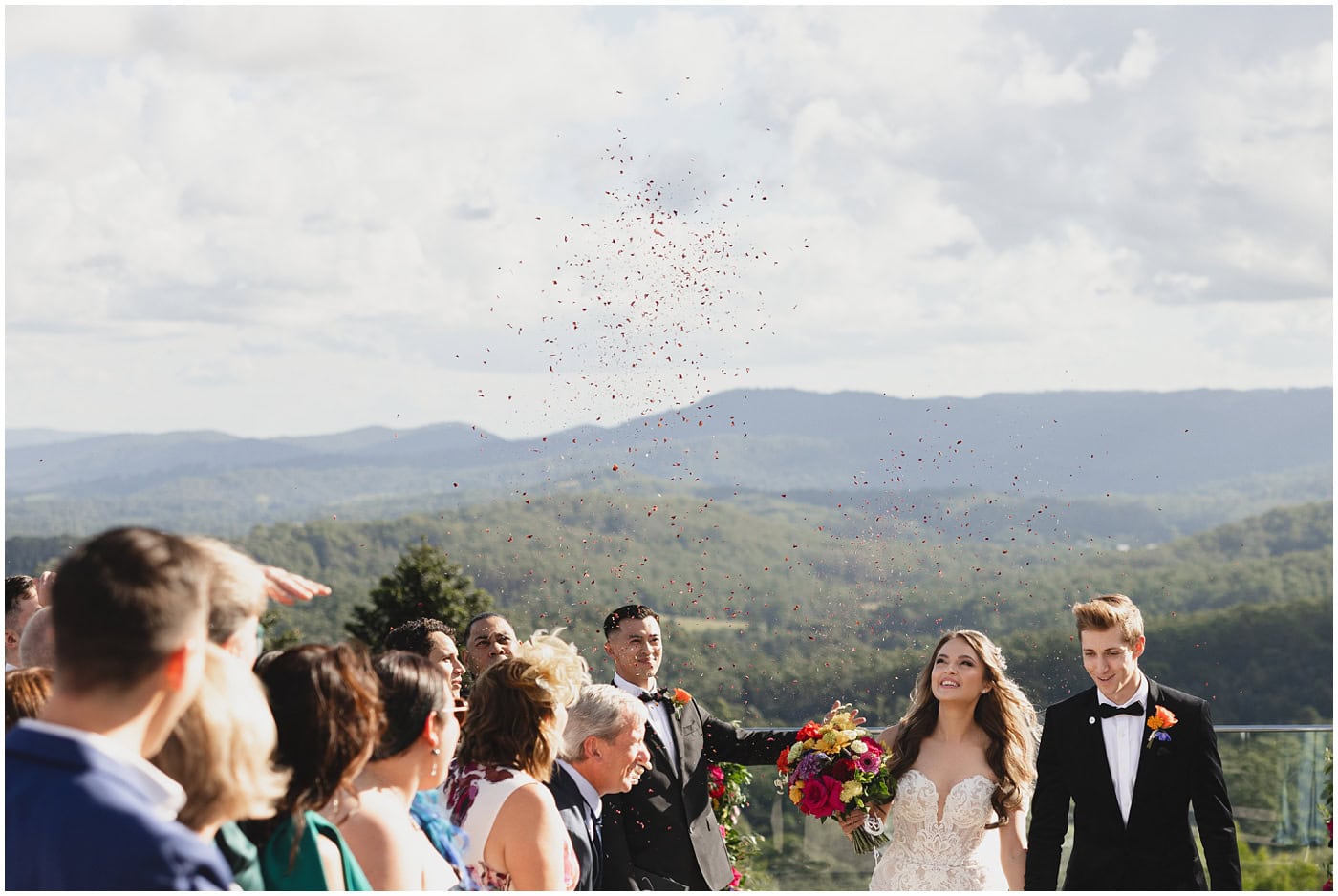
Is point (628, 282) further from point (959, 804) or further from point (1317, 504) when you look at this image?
point (1317, 504)

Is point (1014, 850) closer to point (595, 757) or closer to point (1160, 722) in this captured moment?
point (1160, 722)

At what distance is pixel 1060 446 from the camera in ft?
338

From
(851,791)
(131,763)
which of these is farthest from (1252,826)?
(131,763)

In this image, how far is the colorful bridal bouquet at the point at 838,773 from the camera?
17.9 ft

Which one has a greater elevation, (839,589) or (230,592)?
(230,592)

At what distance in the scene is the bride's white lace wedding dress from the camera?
5441 millimetres

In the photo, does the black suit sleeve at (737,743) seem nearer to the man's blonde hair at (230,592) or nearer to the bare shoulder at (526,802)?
the bare shoulder at (526,802)

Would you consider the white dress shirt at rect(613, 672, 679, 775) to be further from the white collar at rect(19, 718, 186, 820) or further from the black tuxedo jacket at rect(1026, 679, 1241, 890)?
the white collar at rect(19, 718, 186, 820)

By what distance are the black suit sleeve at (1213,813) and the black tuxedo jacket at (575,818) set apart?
2.29m

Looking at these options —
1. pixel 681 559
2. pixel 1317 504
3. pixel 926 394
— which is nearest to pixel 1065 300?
pixel 926 394

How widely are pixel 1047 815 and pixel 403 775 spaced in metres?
2.97

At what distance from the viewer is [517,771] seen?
12.6 feet

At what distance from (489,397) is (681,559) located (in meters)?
67.1

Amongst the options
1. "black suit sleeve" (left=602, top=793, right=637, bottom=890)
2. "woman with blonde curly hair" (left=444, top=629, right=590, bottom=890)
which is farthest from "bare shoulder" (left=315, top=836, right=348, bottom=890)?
"black suit sleeve" (left=602, top=793, right=637, bottom=890)
